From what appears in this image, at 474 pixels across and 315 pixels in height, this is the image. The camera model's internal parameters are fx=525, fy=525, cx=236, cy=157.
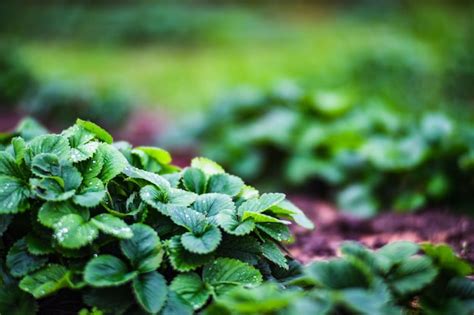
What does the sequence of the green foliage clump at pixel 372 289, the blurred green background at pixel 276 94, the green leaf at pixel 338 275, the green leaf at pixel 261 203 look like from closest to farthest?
the green foliage clump at pixel 372 289 < the green leaf at pixel 338 275 < the green leaf at pixel 261 203 < the blurred green background at pixel 276 94

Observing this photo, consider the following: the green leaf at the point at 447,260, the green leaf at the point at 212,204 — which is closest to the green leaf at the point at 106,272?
the green leaf at the point at 212,204

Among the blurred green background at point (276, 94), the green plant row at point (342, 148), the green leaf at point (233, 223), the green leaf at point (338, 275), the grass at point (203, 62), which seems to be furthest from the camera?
the grass at point (203, 62)

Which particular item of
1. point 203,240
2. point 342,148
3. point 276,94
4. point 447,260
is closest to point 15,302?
point 203,240

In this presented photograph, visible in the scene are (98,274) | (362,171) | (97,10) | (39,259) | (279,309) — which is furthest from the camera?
(97,10)

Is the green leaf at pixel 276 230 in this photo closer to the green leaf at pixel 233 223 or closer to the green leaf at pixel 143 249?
the green leaf at pixel 233 223

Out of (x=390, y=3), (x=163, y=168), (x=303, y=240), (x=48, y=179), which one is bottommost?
(x=48, y=179)

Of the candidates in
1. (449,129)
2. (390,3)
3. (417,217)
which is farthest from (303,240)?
(390,3)

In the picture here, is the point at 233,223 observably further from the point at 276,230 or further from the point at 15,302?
the point at 15,302

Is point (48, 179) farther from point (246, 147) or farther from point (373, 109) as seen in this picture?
point (373, 109)
